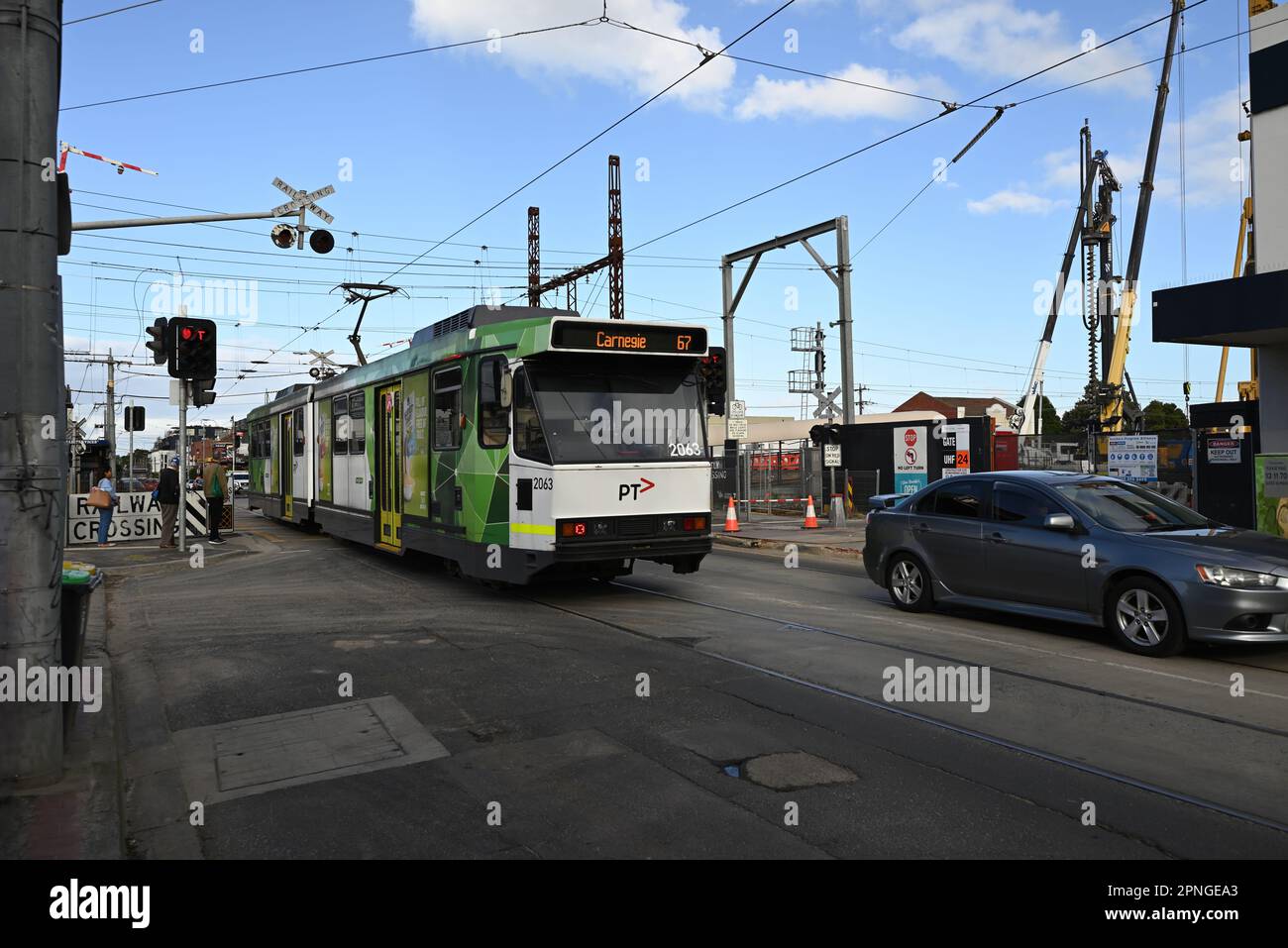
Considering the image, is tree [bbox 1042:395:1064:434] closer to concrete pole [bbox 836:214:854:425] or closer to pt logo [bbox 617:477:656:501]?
concrete pole [bbox 836:214:854:425]

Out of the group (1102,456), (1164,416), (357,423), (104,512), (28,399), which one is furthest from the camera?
(1164,416)

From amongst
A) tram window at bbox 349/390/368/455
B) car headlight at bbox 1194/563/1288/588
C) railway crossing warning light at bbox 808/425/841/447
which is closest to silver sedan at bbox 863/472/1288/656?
car headlight at bbox 1194/563/1288/588

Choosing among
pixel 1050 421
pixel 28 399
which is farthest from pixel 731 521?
pixel 1050 421

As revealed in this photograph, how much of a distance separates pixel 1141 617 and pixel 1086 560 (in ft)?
2.17

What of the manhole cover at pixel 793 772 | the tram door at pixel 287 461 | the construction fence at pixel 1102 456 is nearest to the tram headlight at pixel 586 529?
the manhole cover at pixel 793 772

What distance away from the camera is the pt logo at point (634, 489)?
10367mm

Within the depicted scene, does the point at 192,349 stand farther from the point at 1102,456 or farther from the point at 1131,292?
the point at 1131,292

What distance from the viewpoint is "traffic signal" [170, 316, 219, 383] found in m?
A: 16.3

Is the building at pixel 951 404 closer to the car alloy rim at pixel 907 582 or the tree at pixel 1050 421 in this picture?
the tree at pixel 1050 421

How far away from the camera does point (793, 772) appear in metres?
5.27

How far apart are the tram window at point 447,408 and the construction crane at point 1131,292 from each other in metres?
22.5
